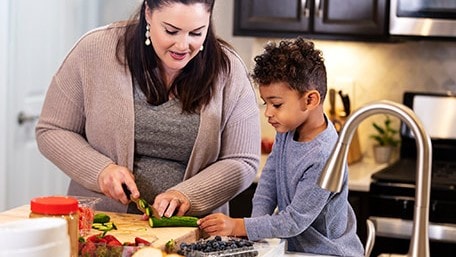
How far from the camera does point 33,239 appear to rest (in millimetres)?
1389

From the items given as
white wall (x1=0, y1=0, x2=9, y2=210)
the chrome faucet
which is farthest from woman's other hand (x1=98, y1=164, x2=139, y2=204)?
white wall (x1=0, y1=0, x2=9, y2=210)

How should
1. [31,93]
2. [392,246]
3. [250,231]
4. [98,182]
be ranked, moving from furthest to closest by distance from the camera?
[31,93], [392,246], [98,182], [250,231]

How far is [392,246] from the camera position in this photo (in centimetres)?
389

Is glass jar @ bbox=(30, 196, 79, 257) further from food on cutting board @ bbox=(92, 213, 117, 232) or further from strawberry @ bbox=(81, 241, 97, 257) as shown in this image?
food on cutting board @ bbox=(92, 213, 117, 232)

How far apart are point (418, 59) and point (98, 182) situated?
7.79 ft

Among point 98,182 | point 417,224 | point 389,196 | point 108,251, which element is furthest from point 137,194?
point 389,196

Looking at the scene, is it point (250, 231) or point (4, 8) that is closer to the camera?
point (250, 231)

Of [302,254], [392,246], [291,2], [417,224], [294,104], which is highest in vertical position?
[291,2]

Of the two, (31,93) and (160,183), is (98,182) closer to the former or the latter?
(160,183)

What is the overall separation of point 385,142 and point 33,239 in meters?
3.27

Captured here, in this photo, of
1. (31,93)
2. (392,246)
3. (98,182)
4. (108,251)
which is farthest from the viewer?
(31,93)

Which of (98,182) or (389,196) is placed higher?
(98,182)

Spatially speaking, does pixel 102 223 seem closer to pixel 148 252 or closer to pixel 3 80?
pixel 148 252

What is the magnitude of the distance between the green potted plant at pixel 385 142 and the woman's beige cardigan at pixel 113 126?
6.28 ft
